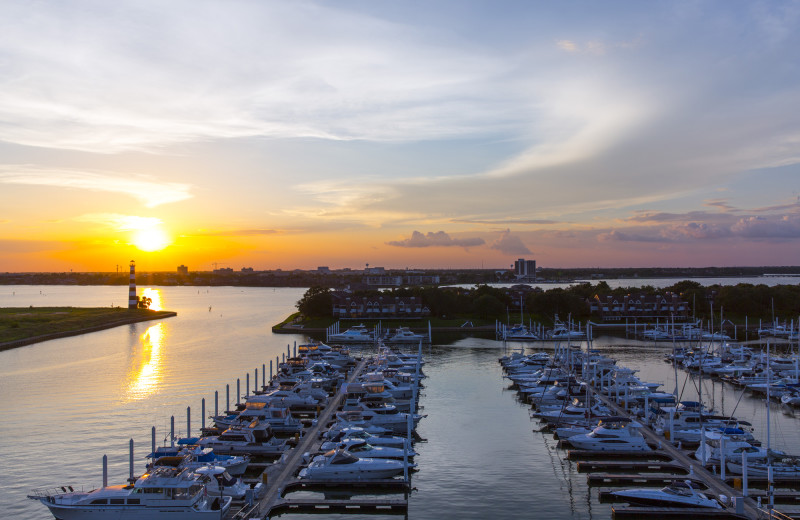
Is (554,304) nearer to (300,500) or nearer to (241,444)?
(241,444)

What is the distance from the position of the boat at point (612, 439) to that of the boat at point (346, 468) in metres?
8.12

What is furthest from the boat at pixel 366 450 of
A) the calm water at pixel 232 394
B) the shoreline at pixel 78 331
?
the shoreline at pixel 78 331

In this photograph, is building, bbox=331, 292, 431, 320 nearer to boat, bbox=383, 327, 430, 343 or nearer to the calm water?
boat, bbox=383, 327, 430, 343

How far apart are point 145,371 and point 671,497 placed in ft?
131

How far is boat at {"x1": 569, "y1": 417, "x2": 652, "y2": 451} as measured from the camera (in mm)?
26391

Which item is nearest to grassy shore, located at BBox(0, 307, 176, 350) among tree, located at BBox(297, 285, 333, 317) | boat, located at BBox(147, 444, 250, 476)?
tree, located at BBox(297, 285, 333, 317)

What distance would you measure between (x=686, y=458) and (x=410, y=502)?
36.6ft

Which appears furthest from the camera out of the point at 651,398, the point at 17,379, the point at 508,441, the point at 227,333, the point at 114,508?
the point at 227,333

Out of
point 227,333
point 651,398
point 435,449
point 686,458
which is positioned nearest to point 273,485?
point 435,449

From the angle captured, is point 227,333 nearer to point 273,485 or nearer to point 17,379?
point 17,379

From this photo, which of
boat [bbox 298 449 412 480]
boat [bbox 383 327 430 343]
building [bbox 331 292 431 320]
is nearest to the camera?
boat [bbox 298 449 412 480]

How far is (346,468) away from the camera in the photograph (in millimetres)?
23172

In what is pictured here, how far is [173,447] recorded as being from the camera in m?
24.2

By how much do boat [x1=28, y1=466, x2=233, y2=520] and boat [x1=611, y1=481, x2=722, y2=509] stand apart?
1255 cm
